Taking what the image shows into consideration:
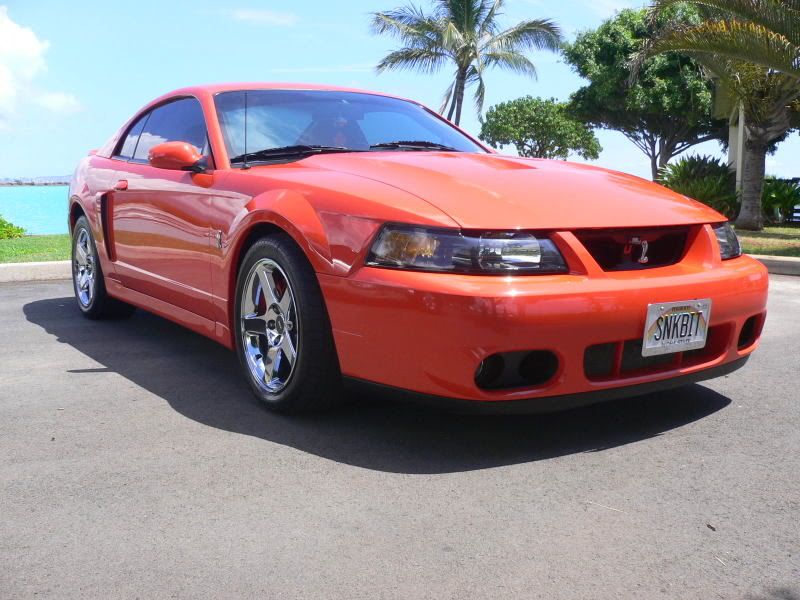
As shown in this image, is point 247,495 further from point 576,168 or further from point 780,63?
point 780,63

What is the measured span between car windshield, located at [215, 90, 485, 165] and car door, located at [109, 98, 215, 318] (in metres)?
0.20

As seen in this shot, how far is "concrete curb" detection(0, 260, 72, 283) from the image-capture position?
8.44 metres

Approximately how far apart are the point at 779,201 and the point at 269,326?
17398mm

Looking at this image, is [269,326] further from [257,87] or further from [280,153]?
[257,87]

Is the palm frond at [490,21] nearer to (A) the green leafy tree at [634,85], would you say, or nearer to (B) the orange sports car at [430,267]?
(A) the green leafy tree at [634,85]

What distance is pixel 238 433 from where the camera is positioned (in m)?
3.45

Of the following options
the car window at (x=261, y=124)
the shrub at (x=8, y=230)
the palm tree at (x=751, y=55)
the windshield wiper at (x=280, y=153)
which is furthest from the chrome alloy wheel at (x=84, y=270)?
the shrub at (x=8, y=230)

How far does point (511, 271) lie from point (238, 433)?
50.6 inches

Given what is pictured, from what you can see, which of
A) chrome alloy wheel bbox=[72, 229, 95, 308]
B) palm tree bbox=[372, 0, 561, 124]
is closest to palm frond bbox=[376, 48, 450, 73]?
palm tree bbox=[372, 0, 561, 124]

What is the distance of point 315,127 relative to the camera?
169 inches

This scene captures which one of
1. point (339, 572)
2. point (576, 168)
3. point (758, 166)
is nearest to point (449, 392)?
point (339, 572)

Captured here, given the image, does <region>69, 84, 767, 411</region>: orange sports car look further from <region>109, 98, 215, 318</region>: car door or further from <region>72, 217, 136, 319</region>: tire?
<region>72, 217, 136, 319</region>: tire

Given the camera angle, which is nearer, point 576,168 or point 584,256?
point 584,256

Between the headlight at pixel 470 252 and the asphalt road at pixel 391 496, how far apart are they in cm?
69
